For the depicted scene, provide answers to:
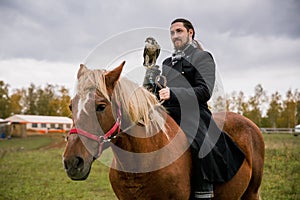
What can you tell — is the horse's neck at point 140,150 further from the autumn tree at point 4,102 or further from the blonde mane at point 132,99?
the autumn tree at point 4,102

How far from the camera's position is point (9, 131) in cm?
5441

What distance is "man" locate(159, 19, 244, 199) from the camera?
371 centimetres

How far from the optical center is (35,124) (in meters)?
65.5

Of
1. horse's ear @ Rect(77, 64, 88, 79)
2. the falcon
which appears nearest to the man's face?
the falcon

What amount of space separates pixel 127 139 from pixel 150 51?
1.29 m

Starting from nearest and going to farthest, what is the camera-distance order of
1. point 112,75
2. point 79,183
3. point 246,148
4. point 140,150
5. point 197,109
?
point 112,75
point 140,150
point 197,109
point 246,148
point 79,183

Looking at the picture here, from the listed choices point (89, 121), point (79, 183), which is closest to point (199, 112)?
point (89, 121)

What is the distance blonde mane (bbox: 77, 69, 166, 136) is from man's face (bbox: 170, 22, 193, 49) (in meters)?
1.04

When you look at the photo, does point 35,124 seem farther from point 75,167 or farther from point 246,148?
point 75,167

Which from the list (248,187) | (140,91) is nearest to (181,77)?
(140,91)

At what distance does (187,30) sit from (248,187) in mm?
2826

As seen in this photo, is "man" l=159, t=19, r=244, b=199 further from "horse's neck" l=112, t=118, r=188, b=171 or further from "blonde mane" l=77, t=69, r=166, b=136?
"horse's neck" l=112, t=118, r=188, b=171

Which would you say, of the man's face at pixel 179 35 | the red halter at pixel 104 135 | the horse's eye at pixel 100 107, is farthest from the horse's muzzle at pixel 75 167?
the man's face at pixel 179 35

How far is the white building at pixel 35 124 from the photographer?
56.1m
